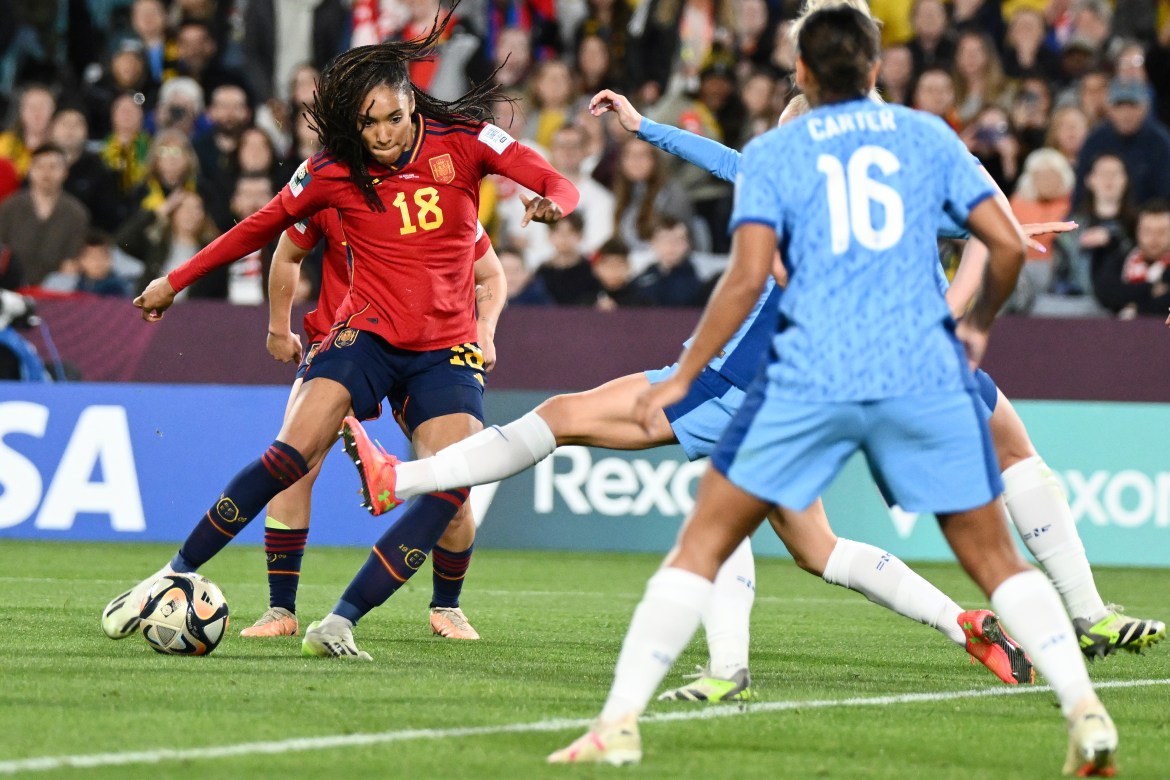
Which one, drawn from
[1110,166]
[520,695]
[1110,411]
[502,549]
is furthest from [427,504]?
[1110,166]

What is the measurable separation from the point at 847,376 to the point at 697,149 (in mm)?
1918

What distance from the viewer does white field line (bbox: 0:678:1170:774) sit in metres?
4.31

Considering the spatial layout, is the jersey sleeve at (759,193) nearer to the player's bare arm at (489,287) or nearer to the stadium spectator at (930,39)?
the player's bare arm at (489,287)

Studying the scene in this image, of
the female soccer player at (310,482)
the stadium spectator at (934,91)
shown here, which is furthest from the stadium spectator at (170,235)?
the female soccer player at (310,482)

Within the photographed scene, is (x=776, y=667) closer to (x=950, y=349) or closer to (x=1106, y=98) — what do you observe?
(x=950, y=349)

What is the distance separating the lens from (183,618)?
6527 mm

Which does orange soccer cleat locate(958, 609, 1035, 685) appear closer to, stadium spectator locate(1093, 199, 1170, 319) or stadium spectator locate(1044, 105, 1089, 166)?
stadium spectator locate(1093, 199, 1170, 319)

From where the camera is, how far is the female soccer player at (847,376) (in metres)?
4.45

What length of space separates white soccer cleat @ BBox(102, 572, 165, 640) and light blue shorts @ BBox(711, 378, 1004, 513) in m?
2.90

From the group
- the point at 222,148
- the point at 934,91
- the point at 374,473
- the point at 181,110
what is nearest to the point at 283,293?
the point at 374,473

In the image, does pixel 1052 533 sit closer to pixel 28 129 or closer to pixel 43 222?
pixel 43 222

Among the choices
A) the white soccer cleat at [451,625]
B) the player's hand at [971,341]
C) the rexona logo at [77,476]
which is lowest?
the rexona logo at [77,476]

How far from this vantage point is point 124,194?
14.9 meters

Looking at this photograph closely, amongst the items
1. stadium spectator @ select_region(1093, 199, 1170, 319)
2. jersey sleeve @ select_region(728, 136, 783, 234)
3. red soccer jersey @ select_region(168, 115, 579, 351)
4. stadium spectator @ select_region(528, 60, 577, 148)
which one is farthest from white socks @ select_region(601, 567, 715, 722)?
stadium spectator @ select_region(528, 60, 577, 148)
